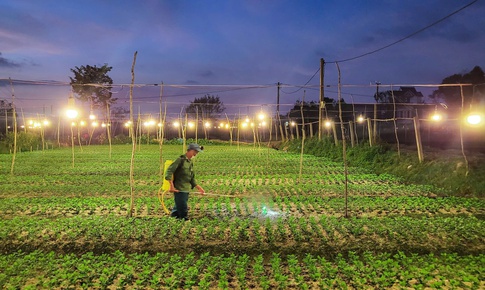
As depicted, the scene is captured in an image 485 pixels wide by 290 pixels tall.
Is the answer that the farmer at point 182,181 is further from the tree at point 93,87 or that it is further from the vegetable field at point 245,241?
the tree at point 93,87

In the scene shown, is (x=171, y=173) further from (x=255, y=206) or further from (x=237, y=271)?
(x=237, y=271)

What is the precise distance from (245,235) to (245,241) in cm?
33

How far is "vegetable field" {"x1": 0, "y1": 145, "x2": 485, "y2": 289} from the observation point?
6164mm

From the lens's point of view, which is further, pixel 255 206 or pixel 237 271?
pixel 255 206

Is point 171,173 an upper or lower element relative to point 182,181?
upper

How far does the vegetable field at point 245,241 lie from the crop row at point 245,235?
25 millimetres

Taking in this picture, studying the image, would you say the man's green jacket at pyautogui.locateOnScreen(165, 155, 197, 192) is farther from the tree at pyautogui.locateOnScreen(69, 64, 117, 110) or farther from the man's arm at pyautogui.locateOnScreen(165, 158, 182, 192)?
the tree at pyautogui.locateOnScreen(69, 64, 117, 110)

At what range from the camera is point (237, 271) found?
6312mm

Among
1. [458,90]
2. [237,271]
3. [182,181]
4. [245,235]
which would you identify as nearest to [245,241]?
[245,235]

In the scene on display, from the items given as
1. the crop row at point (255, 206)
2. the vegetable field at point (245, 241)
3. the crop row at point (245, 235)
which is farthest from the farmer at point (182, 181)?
the crop row at point (255, 206)

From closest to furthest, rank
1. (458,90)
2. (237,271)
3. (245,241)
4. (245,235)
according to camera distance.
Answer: (237,271), (245,241), (245,235), (458,90)

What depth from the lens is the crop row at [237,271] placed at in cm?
596

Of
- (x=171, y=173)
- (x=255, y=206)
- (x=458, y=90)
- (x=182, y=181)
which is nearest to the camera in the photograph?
(x=171, y=173)

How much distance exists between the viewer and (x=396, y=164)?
1998 cm
